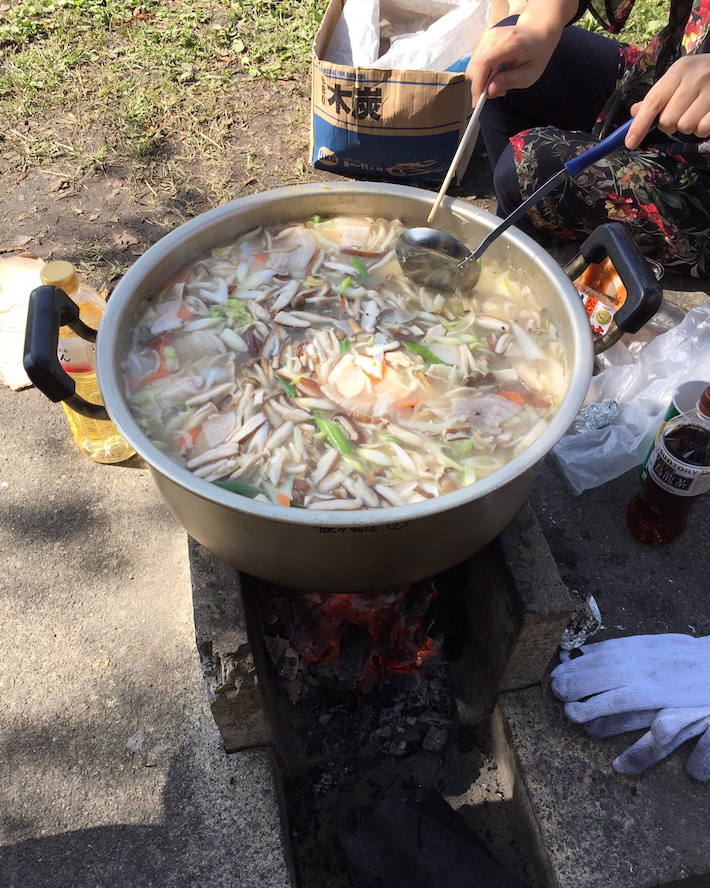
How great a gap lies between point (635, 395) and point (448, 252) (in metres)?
1.31

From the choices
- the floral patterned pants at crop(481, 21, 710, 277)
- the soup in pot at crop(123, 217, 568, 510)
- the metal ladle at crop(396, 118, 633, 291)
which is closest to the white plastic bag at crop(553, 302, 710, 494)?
the floral patterned pants at crop(481, 21, 710, 277)

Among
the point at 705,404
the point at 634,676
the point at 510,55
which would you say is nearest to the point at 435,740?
the point at 634,676

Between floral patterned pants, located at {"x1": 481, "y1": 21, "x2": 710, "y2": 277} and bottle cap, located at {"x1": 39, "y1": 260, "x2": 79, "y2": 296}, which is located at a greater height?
floral patterned pants, located at {"x1": 481, "y1": 21, "x2": 710, "y2": 277}

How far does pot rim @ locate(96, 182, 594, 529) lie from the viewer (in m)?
1.42

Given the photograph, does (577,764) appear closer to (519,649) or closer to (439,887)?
(519,649)

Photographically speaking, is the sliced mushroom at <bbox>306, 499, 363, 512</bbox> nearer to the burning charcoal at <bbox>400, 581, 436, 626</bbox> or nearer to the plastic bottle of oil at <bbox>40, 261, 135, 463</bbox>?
the burning charcoal at <bbox>400, 581, 436, 626</bbox>

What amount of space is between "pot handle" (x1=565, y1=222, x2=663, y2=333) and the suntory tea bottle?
655 mm

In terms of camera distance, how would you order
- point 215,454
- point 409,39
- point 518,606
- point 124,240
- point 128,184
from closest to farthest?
point 215,454 < point 518,606 < point 124,240 < point 409,39 < point 128,184

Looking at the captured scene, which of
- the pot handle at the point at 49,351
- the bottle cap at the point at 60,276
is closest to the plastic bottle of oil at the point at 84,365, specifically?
the bottle cap at the point at 60,276

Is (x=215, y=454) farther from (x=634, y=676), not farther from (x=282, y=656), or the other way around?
(x=634, y=676)

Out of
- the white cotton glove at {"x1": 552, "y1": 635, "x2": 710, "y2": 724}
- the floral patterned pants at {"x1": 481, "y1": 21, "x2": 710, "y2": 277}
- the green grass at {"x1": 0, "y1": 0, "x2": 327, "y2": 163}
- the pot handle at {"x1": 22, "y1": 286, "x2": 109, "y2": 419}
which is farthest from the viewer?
the green grass at {"x1": 0, "y1": 0, "x2": 327, "y2": 163}

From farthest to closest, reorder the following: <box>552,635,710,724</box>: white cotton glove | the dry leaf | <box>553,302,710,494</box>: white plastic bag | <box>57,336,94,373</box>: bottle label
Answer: the dry leaf → <box>553,302,710,494</box>: white plastic bag → <box>57,336,94,373</box>: bottle label → <box>552,635,710,724</box>: white cotton glove

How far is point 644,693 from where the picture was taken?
2.12 metres

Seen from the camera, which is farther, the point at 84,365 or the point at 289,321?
the point at 84,365
